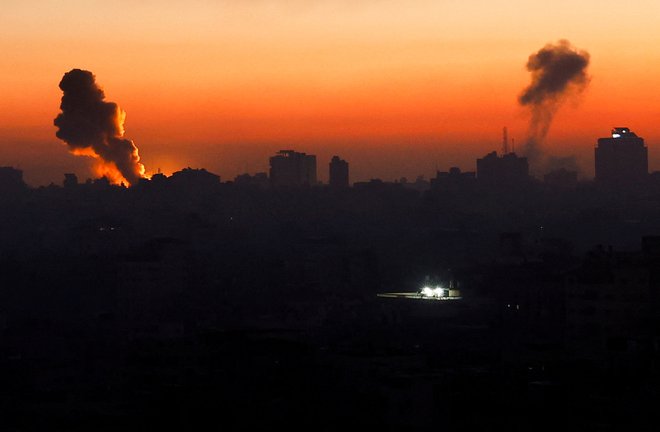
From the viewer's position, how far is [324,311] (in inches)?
4090

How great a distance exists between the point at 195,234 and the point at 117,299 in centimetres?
5053

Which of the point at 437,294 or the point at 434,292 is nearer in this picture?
the point at 437,294

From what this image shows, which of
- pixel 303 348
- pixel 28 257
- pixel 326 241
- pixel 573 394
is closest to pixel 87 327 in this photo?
pixel 303 348

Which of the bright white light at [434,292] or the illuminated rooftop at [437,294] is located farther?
the bright white light at [434,292]

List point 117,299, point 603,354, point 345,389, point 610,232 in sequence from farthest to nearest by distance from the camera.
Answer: point 610,232 → point 117,299 → point 603,354 → point 345,389

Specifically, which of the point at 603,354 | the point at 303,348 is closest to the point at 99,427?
the point at 303,348

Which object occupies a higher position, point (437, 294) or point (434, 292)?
point (434, 292)

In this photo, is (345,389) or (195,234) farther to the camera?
(195,234)

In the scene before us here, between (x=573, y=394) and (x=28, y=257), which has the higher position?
(x=28, y=257)

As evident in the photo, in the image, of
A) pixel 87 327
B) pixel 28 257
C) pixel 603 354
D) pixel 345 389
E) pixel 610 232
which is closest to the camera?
pixel 345 389

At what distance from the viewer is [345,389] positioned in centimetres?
6234

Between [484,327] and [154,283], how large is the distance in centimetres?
4397

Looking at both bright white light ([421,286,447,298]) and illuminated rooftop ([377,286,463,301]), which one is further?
bright white light ([421,286,447,298])

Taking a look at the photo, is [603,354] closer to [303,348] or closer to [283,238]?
[303,348]
